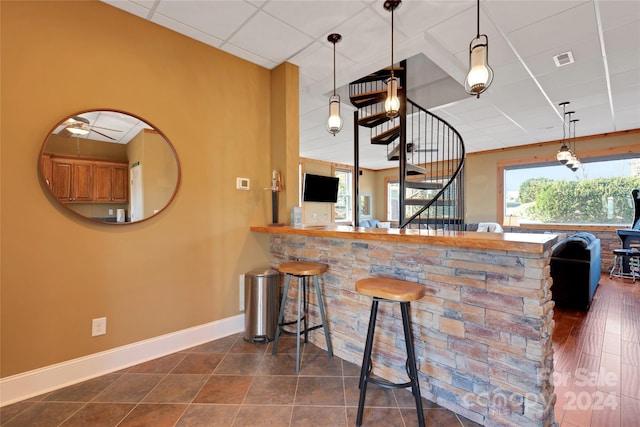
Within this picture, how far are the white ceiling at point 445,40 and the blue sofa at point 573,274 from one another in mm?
2003

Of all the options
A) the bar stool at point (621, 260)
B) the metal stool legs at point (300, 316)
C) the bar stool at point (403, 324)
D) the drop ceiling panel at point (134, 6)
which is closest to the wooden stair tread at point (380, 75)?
the drop ceiling panel at point (134, 6)

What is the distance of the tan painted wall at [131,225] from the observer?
187cm

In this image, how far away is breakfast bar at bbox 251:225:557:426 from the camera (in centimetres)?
142

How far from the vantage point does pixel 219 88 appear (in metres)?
2.81

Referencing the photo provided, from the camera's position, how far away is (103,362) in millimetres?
2150

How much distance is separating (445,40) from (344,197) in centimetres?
685

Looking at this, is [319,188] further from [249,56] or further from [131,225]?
[131,225]

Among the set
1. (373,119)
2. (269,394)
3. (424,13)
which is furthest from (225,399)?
(373,119)

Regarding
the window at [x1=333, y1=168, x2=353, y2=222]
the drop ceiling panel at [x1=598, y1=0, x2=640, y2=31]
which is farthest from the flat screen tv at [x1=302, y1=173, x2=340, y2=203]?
the window at [x1=333, y1=168, x2=353, y2=222]

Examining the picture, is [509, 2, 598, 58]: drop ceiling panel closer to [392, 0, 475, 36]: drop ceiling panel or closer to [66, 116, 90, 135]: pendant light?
[392, 0, 475, 36]: drop ceiling panel

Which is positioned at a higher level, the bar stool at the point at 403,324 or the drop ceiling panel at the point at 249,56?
the drop ceiling panel at the point at 249,56

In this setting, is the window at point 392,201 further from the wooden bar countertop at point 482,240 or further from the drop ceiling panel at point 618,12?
the wooden bar countertop at point 482,240

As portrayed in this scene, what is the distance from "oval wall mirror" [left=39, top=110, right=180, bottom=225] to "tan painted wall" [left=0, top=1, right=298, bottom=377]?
0.07 meters

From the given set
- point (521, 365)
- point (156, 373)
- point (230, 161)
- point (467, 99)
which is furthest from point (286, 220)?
point (467, 99)
